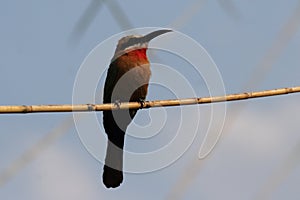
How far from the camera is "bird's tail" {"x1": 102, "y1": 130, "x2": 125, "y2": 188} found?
6.57 metres

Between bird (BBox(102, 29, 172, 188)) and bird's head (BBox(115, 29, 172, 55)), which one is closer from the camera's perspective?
bird's head (BBox(115, 29, 172, 55))

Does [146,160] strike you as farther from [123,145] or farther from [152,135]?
[123,145]

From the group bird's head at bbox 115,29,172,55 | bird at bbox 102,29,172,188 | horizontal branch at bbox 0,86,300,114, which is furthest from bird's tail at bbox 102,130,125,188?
horizontal branch at bbox 0,86,300,114

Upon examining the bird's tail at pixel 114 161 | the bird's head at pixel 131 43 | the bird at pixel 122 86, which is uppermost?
the bird's head at pixel 131 43

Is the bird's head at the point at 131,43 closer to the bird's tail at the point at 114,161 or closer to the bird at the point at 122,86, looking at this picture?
the bird at the point at 122,86

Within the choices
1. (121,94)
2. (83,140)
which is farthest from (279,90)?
(121,94)

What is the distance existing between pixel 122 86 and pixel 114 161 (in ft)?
2.60

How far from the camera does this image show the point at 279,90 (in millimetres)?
3312

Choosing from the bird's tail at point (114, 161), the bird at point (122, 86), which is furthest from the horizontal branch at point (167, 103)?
the bird at point (122, 86)

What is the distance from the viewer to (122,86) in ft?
23.1

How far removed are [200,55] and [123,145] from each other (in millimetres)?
4675

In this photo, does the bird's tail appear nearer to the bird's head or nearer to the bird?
the bird

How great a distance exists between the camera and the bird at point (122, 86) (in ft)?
22.7

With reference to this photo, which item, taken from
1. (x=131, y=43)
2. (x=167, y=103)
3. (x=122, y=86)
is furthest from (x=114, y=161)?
(x=167, y=103)
